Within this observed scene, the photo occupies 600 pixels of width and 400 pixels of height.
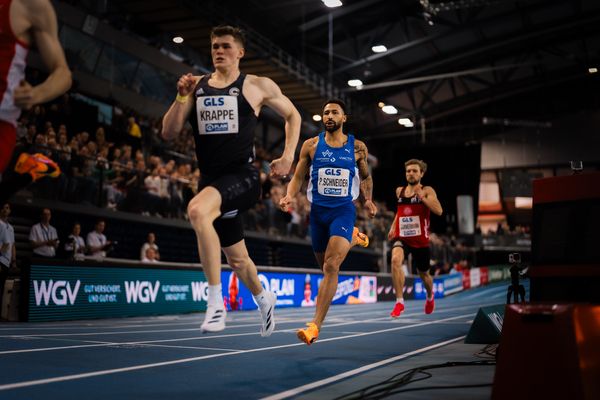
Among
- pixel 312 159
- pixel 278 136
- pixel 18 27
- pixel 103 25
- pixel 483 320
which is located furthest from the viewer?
pixel 278 136

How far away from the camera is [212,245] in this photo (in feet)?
16.1

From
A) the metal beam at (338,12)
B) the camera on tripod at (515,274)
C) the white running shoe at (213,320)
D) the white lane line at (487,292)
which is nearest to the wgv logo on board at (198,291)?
the camera on tripod at (515,274)

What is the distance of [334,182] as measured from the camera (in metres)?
Answer: 7.18

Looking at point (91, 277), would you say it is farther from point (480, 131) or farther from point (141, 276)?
point (480, 131)

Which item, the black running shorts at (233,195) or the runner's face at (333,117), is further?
the runner's face at (333,117)

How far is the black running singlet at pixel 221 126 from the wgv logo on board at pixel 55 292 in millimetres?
7864

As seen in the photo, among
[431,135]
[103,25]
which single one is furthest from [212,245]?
[431,135]

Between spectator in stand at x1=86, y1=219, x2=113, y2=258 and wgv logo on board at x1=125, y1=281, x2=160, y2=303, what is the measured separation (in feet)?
3.70

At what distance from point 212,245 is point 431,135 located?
147ft

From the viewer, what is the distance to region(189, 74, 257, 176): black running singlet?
5.23m

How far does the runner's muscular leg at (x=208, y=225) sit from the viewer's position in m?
4.82

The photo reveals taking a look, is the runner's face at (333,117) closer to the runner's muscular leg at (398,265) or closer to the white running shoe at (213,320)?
the white running shoe at (213,320)

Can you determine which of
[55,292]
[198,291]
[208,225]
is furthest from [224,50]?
[198,291]

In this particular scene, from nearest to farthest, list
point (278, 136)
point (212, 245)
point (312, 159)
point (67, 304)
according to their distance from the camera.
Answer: point (212, 245) → point (312, 159) → point (67, 304) → point (278, 136)
